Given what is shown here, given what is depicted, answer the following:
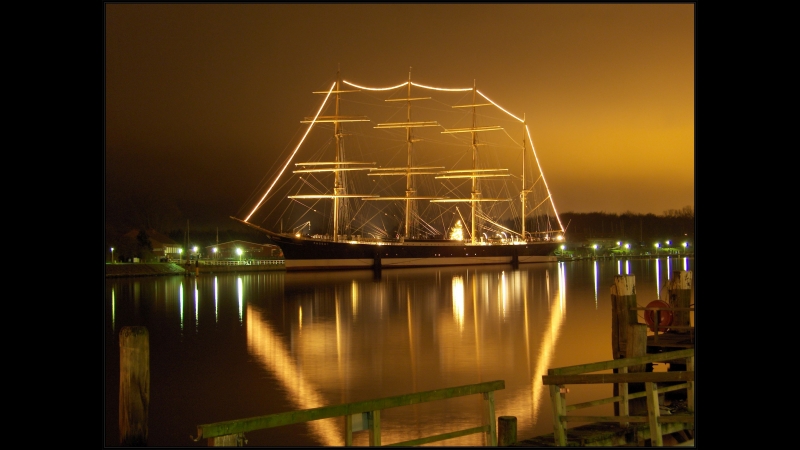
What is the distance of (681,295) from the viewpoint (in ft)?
53.1

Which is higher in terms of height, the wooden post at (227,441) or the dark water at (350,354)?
the wooden post at (227,441)

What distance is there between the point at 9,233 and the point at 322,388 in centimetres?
966

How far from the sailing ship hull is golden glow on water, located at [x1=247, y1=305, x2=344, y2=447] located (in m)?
47.6

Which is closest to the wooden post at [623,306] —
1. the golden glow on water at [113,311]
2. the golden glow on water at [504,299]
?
the golden glow on water at [504,299]

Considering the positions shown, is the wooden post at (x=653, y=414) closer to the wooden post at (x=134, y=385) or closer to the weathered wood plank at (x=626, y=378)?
the weathered wood plank at (x=626, y=378)

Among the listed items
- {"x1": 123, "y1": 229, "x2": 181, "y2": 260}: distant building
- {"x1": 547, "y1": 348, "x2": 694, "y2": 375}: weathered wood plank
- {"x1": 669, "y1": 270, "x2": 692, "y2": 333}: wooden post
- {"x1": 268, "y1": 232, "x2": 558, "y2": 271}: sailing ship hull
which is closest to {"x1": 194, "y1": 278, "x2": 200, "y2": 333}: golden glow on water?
{"x1": 669, "y1": 270, "x2": 692, "y2": 333}: wooden post

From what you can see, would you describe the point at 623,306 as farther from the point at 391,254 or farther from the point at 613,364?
the point at 391,254

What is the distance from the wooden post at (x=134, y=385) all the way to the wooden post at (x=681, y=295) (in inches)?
443

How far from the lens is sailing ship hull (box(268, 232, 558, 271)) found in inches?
3051

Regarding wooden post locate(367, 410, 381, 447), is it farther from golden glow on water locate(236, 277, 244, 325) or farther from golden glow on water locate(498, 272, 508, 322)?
golden glow on water locate(236, 277, 244, 325)

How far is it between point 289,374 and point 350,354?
11.2 ft

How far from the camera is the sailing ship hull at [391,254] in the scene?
77.5 m
